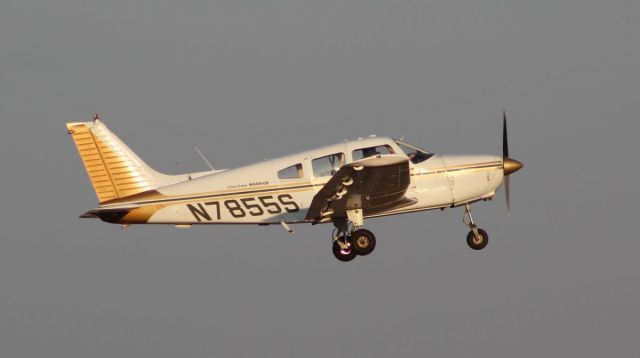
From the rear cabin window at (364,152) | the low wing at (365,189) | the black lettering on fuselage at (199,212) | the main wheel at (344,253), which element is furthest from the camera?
the main wheel at (344,253)

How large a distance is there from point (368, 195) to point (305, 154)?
4.75 ft

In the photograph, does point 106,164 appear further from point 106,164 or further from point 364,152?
point 364,152

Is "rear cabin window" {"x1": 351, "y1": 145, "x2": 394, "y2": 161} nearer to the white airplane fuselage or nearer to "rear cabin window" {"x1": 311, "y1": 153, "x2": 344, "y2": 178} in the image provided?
the white airplane fuselage

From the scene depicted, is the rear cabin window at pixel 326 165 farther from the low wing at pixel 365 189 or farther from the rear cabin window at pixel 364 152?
the low wing at pixel 365 189

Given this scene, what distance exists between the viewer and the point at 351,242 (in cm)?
2702

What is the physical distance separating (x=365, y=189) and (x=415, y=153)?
1.71 m

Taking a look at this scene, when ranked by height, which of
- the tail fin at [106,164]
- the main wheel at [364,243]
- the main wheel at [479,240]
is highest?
the tail fin at [106,164]

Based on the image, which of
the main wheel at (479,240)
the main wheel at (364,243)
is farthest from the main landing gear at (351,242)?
the main wheel at (479,240)

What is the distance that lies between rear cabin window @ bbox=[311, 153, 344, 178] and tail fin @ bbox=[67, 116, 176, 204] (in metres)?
3.15

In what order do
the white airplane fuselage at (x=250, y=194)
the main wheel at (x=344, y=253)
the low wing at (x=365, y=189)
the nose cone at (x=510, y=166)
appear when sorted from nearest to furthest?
1. the low wing at (x=365, y=189)
2. the white airplane fuselage at (x=250, y=194)
3. the main wheel at (x=344, y=253)
4. the nose cone at (x=510, y=166)

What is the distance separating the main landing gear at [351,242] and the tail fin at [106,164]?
3703 millimetres

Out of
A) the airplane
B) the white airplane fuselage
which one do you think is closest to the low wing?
the airplane

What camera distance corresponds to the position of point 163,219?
87.9 feet

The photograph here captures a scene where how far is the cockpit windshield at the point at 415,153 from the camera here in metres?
27.1
